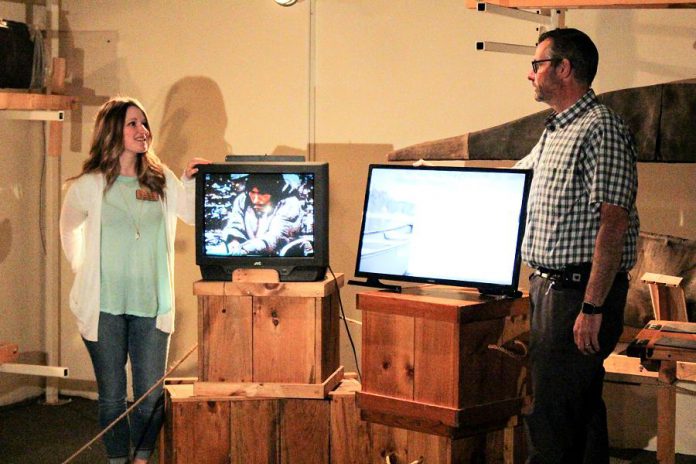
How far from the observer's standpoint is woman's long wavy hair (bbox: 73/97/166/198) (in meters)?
4.15

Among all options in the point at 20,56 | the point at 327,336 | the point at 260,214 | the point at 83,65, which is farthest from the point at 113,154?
the point at 83,65

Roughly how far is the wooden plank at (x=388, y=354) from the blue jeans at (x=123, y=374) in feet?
3.20

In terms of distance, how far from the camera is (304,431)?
12.8 ft

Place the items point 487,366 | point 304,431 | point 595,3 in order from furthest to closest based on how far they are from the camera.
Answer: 1. point 304,431
2. point 595,3
3. point 487,366

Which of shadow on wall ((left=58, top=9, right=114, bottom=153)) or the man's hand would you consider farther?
shadow on wall ((left=58, top=9, right=114, bottom=153))

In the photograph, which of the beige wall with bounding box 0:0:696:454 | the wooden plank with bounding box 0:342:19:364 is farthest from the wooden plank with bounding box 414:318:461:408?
the wooden plank with bounding box 0:342:19:364

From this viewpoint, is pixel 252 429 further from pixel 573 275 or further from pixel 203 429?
pixel 573 275

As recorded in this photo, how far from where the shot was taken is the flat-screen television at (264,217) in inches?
151

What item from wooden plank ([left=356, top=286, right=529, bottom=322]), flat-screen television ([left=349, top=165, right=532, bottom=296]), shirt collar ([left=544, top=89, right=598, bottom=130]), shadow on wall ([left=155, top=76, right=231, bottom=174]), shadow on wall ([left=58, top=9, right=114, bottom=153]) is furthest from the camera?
shadow on wall ([left=58, top=9, right=114, bottom=153])

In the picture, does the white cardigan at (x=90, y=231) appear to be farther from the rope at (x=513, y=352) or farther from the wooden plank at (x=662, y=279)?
the wooden plank at (x=662, y=279)

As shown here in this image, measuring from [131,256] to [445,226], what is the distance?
133 cm

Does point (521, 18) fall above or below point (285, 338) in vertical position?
above

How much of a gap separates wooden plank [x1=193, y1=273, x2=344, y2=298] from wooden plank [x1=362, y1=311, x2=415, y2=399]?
9.9 inches

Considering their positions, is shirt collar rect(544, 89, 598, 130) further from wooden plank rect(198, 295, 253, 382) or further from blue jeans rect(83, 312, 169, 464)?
blue jeans rect(83, 312, 169, 464)
